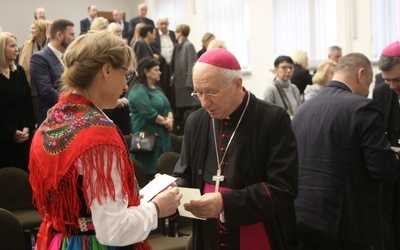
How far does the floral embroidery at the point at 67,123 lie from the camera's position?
2041mm

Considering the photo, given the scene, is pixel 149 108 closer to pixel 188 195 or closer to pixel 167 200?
pixel 188 195

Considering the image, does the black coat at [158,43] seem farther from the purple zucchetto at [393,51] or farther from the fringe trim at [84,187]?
the fringe trim at [84,187]

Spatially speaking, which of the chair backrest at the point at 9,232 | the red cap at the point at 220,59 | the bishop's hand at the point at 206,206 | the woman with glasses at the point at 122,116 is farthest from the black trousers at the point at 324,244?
the woman with glasses at the point at 122,116

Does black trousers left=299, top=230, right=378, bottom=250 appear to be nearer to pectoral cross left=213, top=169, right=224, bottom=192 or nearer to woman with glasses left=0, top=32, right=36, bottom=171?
pectoral cross left=213, top=169, right=224, bottom=192

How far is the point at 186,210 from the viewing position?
99.0 inches

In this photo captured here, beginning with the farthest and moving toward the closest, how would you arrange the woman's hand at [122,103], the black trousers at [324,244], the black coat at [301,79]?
the black coat at [301,79] → the woman's hand at [122,103] → the black trousers at [324,244]

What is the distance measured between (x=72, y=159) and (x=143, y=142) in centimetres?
401

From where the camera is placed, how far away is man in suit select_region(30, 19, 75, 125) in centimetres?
533

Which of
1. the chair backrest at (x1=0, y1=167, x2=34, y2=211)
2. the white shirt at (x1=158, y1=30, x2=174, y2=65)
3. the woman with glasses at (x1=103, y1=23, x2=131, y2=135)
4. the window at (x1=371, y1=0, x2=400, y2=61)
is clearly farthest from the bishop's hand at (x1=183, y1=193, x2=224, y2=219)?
the white shirt at (x1=158, y1=30, x2=174, y2=65)

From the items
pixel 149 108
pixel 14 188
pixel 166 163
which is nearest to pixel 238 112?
pixel 166 163

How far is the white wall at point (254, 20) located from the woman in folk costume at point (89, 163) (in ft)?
25.8

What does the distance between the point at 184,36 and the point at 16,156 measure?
4.27m

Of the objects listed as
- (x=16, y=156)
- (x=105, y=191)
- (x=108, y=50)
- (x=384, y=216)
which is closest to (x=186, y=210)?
A: (x=105, y=191)

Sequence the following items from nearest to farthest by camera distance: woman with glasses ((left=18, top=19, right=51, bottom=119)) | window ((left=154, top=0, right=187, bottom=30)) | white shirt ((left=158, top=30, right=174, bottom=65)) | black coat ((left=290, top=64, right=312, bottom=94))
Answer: woman with glasses ((left=18, top=19, right=51, bottom=119)), black coat ((left=290, top=64, right=312, bottom=94)), white shirt ((left=158, top=30, right=174, bottom=65)), window ((left=154, top=0, right=187, bottom=30))
